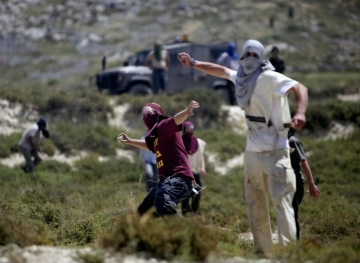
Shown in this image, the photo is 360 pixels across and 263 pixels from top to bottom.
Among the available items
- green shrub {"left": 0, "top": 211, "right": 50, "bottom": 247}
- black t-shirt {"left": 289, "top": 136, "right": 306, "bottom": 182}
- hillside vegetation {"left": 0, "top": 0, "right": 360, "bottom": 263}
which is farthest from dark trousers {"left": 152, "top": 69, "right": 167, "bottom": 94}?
green shrub {"left": 0, "top": 211, "right": 50, "bottom": 247}

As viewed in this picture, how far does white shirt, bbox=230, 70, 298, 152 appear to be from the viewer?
6.16m

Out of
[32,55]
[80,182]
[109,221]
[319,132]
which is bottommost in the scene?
[32,55]

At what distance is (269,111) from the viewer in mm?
6230

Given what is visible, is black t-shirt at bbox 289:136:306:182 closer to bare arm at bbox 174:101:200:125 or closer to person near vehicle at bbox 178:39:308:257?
person near vehicle at bbox 178:39:308:257

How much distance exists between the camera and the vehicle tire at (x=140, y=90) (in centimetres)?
2165

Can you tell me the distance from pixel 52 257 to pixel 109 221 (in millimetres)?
2846

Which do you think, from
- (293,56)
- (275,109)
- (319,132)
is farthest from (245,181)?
(293,56)

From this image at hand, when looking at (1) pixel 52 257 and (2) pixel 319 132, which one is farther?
(2) pixel 319 132

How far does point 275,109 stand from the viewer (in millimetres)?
6188

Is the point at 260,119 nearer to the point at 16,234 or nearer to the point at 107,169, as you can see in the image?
the point at 16,234

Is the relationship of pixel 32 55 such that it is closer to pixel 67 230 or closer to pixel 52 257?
pixel 67 230

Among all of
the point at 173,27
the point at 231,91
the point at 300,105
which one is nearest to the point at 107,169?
the point at 231,91

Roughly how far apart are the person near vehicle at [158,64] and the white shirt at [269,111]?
14482 mm

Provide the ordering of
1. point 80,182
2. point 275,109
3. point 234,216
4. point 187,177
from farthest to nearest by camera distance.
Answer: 1. point 80,182
2. point 234,216
3. point 187,177
4. point 275,109
